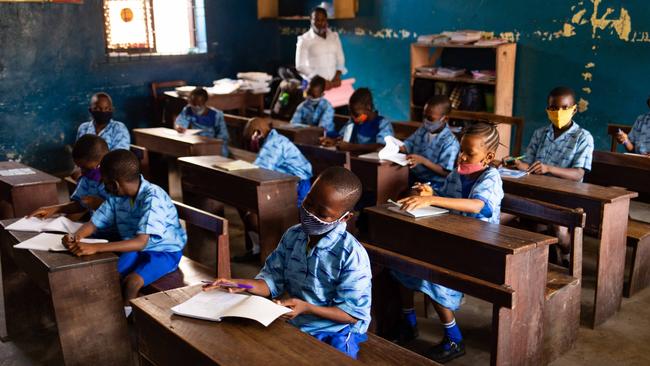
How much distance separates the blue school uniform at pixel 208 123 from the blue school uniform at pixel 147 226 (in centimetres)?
294

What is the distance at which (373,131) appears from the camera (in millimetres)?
5363

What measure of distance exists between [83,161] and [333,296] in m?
2.08

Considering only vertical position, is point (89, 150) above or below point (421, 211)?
above

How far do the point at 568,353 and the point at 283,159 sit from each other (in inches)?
87.9

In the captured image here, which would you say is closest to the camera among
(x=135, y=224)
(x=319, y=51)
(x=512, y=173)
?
(x=135, y=224)

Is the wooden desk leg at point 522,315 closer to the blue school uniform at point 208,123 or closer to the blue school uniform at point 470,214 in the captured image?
the blue school uniform at point 470,214

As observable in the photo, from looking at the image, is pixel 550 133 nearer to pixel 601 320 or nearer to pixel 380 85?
pixel 601 320

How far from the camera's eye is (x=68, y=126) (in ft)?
27.0

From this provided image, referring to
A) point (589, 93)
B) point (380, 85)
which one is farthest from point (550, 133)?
point (380, 85)

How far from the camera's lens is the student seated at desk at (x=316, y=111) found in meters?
6.41

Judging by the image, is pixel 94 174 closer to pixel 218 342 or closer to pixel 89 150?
pixel 89 150

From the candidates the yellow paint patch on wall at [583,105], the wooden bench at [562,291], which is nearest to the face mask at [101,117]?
the wooden bench at [562,291]

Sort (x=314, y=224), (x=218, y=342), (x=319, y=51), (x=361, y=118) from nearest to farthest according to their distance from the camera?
(x=218, y=342) → (x=314, y=224) → (x=361, y=118) → (x=319, y=51)

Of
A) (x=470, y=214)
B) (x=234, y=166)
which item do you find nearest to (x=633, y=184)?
(x=470, y=214)
